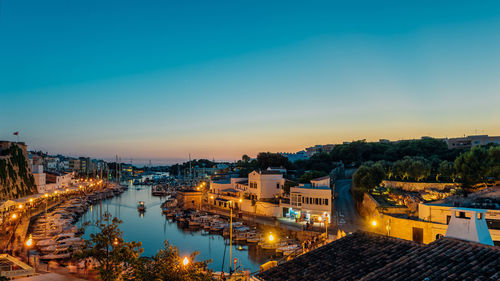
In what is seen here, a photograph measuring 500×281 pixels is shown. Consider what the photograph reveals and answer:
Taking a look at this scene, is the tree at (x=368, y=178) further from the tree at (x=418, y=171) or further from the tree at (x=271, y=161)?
the tree at (x=271, y=161)

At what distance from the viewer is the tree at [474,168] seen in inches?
1353

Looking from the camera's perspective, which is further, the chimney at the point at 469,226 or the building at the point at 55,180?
the building at the point at 55,180

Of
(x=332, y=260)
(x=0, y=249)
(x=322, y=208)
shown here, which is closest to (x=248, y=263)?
(x=322, y=208)

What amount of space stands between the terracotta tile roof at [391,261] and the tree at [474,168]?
3139 centimetres

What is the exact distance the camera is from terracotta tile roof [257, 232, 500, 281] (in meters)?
7.73

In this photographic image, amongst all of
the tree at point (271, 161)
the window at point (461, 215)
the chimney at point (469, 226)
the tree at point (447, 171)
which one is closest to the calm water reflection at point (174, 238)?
the chimney at point (469, 226)

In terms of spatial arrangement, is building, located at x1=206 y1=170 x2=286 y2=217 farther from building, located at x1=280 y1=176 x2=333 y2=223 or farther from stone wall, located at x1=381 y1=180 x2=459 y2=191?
stone wall, located at x1=381 y1=180 x2=459 y2=191

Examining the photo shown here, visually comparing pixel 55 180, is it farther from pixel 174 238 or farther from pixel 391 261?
pixel 391 261

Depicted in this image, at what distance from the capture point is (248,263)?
28312 mm

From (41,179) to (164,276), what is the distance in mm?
68866

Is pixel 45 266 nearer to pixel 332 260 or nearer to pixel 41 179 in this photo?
pixel 332 260

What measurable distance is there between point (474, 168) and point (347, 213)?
1554 cm

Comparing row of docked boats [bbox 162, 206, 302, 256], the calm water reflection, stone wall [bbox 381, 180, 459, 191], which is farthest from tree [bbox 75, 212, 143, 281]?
stone wall [bbox 381, 180, 459, 191]

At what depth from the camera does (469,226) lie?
33.0 ft
